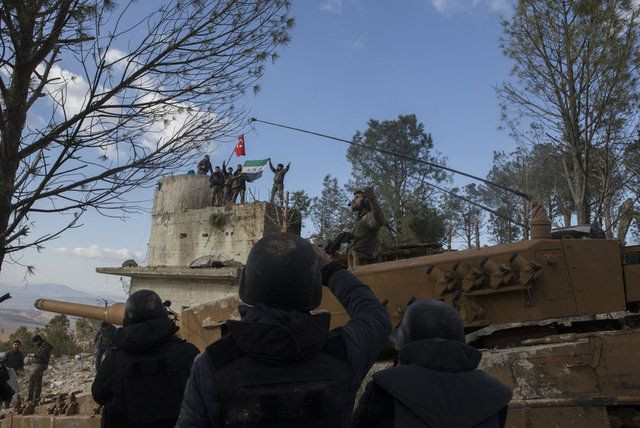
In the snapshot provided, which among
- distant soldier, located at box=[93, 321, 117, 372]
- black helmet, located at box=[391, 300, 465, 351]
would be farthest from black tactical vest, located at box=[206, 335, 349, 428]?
distant soldier, located at box=[93, 321, 117, 372]

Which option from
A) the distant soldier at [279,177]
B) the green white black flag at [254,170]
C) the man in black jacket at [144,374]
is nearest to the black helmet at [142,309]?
the man in black jacket at [144,374]

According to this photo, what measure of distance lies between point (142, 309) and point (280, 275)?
2.28 metres

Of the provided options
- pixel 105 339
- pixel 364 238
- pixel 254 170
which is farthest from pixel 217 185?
pixel 364 238

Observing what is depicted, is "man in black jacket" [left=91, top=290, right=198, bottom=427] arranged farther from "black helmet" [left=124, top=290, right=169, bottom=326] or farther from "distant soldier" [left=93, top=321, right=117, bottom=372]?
"distant soldier" [left=93, top=321, right=117, bottom=372]

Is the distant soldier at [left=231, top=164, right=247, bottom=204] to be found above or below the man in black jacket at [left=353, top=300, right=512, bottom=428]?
above

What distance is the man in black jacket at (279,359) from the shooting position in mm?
1637

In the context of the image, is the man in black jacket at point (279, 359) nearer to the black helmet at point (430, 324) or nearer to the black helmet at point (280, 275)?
the black helmet at point (280, 275)

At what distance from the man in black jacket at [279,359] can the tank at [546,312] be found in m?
3.38

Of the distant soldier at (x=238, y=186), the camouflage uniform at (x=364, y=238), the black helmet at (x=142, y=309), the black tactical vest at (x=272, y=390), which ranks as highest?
the distant soldier at (x=238, y=186)

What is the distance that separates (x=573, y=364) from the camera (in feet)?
15.2

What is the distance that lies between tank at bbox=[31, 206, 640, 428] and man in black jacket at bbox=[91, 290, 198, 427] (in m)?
2.45

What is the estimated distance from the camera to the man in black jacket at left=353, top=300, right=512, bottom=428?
2.22 m

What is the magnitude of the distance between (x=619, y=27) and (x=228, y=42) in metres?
10.8

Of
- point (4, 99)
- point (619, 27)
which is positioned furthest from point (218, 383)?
point (619, 27)
